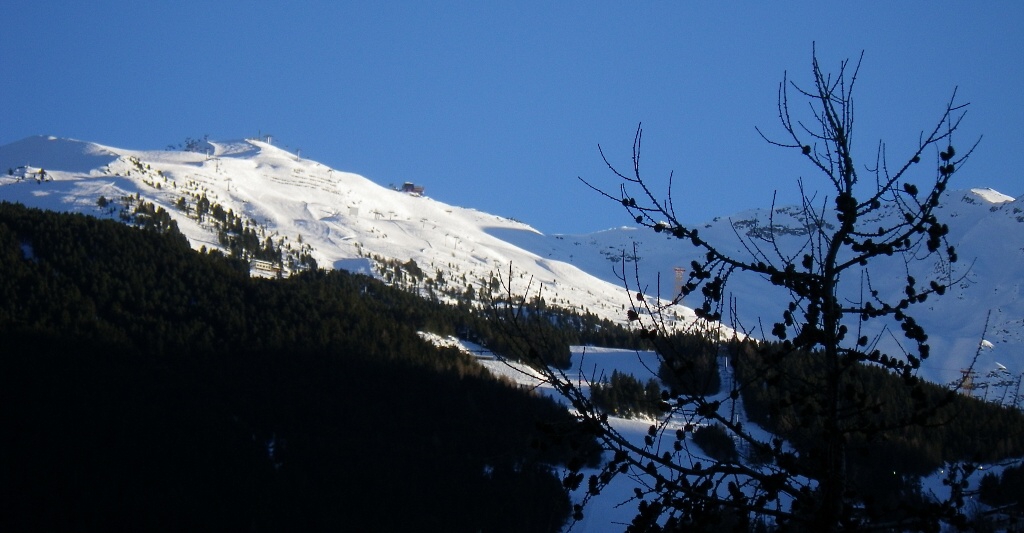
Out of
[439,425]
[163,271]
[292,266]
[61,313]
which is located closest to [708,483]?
[439,425]

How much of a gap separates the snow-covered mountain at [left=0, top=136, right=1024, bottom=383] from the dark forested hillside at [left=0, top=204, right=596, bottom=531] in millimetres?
21873

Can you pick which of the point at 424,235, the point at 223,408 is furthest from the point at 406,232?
the point at 223,408

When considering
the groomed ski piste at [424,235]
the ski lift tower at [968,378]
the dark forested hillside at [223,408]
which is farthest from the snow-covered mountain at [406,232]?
the ski lift tower at [968,378]

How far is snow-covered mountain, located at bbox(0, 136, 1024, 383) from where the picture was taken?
90062mm

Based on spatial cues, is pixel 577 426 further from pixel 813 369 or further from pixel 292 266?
pixel 292 266

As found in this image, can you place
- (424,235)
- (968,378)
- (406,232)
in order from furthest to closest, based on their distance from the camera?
(424,235), (406,232), (968,378)

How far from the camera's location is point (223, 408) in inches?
1619

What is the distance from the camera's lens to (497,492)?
3656cm

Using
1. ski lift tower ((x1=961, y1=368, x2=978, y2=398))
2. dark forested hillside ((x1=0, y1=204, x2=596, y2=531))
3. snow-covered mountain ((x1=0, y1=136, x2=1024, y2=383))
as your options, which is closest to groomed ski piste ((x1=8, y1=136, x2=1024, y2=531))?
snow-covered mountain ((x1=0, y1=136, x2=1024, y2=383))

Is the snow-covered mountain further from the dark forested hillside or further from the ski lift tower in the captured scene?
the ski lift tower

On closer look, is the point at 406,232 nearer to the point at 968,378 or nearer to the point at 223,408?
the point at 223,408

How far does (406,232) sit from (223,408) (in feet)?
253

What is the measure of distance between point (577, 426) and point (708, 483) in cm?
82

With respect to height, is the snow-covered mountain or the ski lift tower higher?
the snow-covered mountain
